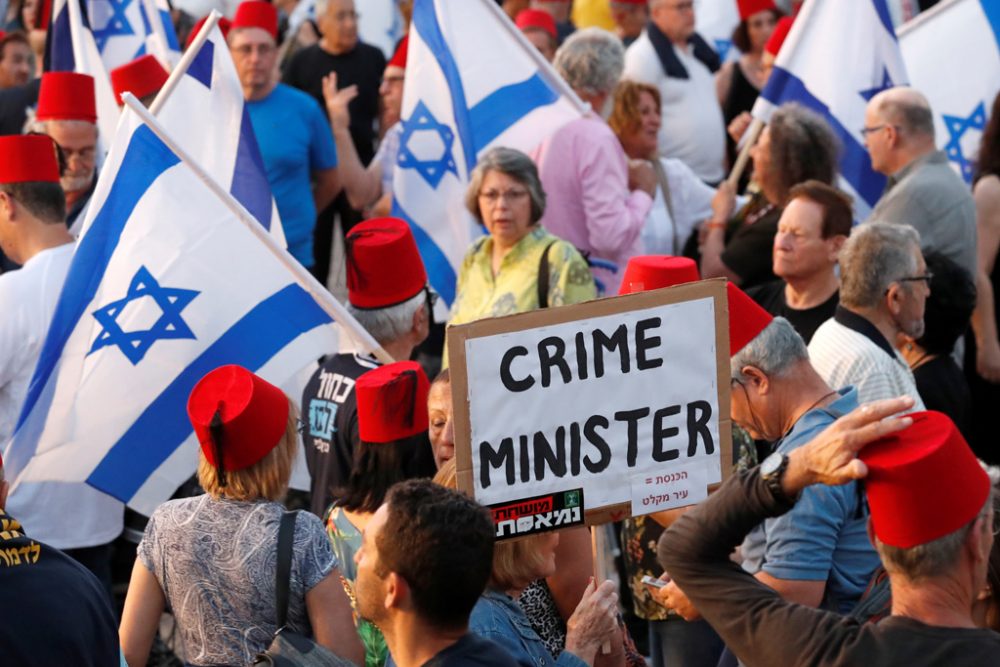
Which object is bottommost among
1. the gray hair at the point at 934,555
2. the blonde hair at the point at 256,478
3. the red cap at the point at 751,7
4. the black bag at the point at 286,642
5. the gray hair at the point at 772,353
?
the black bag at the point at 286,642

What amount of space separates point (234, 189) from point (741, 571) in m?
3.81

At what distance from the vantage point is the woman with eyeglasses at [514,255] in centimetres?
611

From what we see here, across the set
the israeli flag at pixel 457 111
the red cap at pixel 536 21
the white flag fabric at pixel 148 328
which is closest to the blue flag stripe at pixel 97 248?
the white flag fabric at pixel 148 328

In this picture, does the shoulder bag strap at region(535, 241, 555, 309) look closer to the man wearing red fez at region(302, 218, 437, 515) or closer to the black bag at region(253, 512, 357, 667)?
the man wearing red fez at region(302, 218, 437, 515)

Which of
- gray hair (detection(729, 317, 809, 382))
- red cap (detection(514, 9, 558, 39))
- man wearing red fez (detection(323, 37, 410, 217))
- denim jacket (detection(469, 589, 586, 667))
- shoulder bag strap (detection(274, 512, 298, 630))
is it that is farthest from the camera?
red cap (detection(514, 9, 558, 39))

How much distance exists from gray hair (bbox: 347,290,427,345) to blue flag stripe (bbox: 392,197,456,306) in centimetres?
166

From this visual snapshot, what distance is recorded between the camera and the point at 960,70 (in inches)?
314

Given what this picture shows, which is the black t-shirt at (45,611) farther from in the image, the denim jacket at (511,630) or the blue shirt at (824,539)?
the blue shirt at (824,539)

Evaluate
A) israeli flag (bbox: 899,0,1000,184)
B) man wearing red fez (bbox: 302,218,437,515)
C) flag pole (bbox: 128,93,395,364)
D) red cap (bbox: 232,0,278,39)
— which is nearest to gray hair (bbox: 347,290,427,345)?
man wearing red fez (bbox: 302,218,437,515)

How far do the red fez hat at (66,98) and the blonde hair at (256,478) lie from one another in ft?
12.1

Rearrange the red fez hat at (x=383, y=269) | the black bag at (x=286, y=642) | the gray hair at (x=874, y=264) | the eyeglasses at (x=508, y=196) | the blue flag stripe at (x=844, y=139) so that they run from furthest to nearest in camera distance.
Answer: the blue flag stripe at (x=844, y=139)
the eyeglasses at (x=508, y=196)
the red fez hat at (x=383, y=269)
the gray hair at (x=874, y=264)
the black bag at (x=286, y=642)

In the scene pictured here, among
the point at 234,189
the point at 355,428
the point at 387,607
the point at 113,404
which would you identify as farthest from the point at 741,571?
the point at 234,189

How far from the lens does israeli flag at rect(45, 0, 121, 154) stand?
797 cm

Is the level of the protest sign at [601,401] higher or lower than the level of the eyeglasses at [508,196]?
lower
